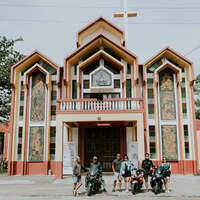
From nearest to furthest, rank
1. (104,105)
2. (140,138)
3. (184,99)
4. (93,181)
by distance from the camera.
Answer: (93,181)
(140,138)
(104,105)
(184,99)

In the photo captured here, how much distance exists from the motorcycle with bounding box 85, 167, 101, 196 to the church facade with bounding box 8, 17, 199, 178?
4.97 m

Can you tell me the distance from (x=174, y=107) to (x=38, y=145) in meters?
9.16

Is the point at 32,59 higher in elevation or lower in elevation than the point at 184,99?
higher

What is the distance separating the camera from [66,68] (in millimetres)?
15836

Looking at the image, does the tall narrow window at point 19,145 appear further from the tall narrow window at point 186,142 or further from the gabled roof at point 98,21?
the tall narrow window at point 186,142

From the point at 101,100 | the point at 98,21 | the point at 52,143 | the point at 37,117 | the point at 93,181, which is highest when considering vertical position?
the point at 98,21

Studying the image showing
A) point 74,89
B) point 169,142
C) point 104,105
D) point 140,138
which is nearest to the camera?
point 140,138

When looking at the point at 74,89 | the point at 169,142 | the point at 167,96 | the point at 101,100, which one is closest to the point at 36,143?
the point at 74,89

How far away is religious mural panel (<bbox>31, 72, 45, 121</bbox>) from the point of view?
16062 mm

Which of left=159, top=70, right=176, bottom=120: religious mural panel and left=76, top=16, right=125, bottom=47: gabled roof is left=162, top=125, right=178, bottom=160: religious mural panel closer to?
left=159, top=70, right=176, bottom=120: religious mural panel

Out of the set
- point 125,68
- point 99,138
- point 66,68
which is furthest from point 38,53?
point 99,138

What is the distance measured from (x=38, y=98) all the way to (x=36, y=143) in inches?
117

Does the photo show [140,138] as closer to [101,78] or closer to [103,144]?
[103,144]

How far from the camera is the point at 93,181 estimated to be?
9531mm
